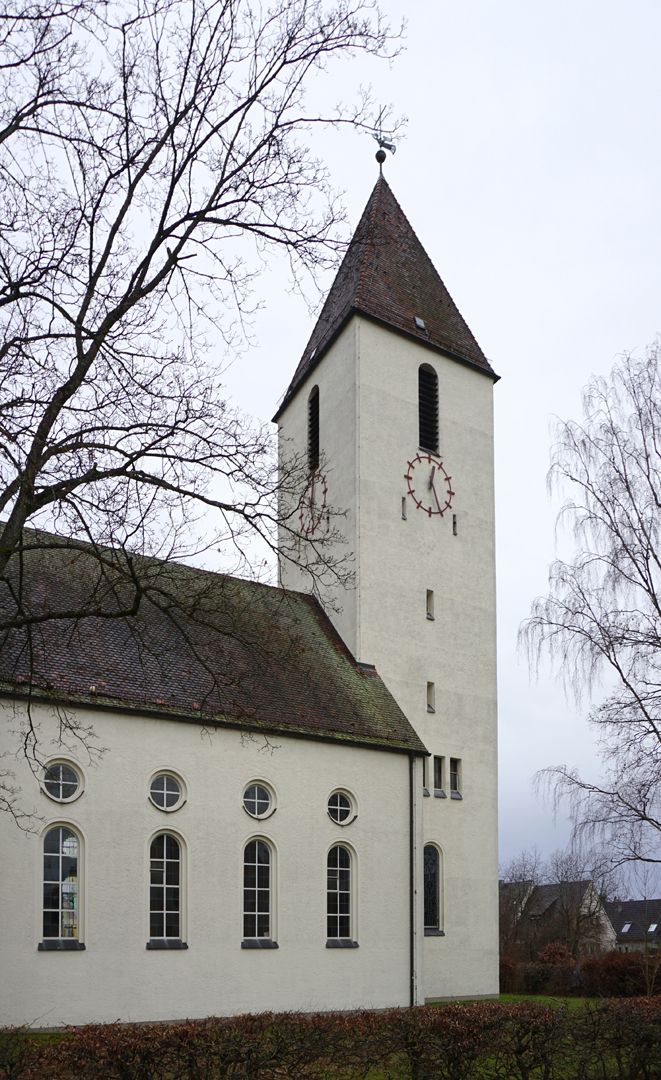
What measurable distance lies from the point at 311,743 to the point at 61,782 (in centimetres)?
555

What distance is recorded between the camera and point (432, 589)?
86.3ft

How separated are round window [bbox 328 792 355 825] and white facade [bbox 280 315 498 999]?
2027 mm

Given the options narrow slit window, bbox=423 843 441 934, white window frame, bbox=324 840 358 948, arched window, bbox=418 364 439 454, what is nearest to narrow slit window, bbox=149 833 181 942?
white window frame, bbox=324 840 358 948

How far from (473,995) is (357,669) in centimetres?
780

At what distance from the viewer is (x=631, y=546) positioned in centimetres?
1988

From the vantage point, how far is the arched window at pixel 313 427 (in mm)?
28547

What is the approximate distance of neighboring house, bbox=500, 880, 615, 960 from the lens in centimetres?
5341

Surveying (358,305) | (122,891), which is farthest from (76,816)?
(358,305)

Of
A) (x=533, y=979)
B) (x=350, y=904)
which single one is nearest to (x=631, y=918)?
(x=533, y=979)

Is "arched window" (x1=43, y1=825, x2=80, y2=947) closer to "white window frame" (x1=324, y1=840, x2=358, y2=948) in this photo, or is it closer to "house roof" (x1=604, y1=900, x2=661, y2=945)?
"white window frame" (x1=324, y1=840, x2=358, y2=948)

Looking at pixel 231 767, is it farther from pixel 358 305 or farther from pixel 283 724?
pixel 358 305

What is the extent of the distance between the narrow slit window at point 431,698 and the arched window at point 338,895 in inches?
→ 187

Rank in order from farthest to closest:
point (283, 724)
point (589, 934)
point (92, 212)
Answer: point (589, 934), point (283, 724), point (92, 212)

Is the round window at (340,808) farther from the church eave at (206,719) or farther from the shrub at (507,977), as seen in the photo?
the shrub at (507,977)
